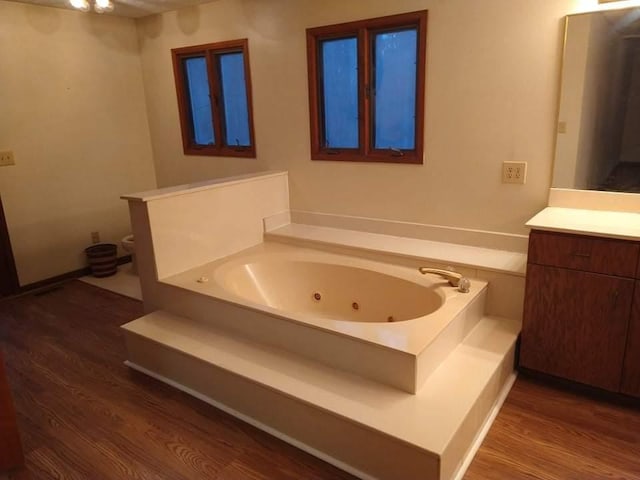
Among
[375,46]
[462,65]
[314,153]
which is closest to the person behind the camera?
[462,65]

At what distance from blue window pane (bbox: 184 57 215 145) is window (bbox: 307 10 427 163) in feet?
3.72

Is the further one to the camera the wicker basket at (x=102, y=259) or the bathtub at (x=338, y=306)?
the wicker basket at (x=102, y=259)

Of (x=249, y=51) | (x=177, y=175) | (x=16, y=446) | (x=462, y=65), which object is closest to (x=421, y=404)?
(x=16, y=446)

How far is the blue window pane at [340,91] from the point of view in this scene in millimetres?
3037

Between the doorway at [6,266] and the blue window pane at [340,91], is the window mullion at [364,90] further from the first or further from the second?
the doorway at [6,266]

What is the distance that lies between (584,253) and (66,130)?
386 centimetres

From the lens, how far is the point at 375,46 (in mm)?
2883

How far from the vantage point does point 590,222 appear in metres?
2.10

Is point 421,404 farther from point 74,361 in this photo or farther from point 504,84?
point 74,361

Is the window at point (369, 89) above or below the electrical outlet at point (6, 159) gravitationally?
above

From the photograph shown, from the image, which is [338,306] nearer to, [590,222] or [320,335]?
[320,335]

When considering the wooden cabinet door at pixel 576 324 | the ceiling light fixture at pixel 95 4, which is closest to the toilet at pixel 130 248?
the ceiling light fixture at pixel 95 4

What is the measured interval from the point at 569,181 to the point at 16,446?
9.36 ft

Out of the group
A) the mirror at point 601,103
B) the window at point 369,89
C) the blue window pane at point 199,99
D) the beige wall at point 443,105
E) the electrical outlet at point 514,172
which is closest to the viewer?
the mirror at point 601,103
